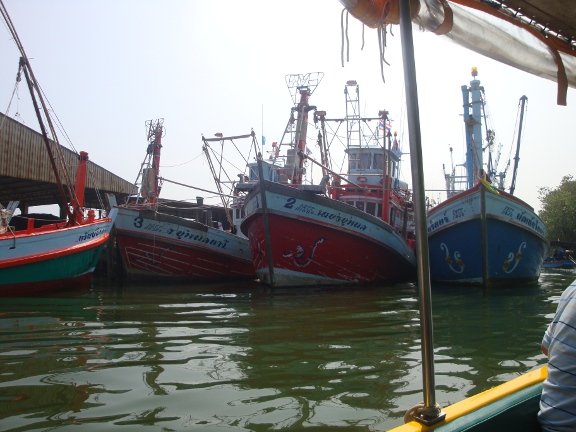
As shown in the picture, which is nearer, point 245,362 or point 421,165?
point 421,165

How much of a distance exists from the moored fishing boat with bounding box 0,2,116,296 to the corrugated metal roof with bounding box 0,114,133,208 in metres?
2.02

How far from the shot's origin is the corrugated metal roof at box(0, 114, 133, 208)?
1543 cm

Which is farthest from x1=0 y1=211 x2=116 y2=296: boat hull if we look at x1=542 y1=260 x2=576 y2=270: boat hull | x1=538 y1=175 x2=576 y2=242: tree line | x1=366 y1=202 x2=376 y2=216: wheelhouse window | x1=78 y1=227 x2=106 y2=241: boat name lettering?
x1=538 y1=175 x2=576 y2=242: tree line

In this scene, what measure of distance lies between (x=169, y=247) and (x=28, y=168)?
6.06 m

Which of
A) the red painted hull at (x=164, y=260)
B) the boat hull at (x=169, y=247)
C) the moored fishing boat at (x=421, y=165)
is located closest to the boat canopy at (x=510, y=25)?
the moored fishing boat at (x=421, y=165)

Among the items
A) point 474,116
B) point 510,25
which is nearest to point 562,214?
point 474,116

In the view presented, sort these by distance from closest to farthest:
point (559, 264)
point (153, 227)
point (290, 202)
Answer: point (290, 202), point (153, 227), point (559, 264)

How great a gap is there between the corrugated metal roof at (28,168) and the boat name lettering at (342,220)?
23.9 feet

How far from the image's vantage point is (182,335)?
5.83m

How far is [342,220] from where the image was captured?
1154 centimetres

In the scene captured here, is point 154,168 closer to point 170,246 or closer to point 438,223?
point 170,246

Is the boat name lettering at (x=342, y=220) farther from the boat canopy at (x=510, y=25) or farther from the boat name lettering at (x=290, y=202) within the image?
the boat canopy at (x=510, y=25)

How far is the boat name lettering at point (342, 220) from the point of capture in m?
11.4

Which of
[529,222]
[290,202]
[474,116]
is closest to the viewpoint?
[290,202]
